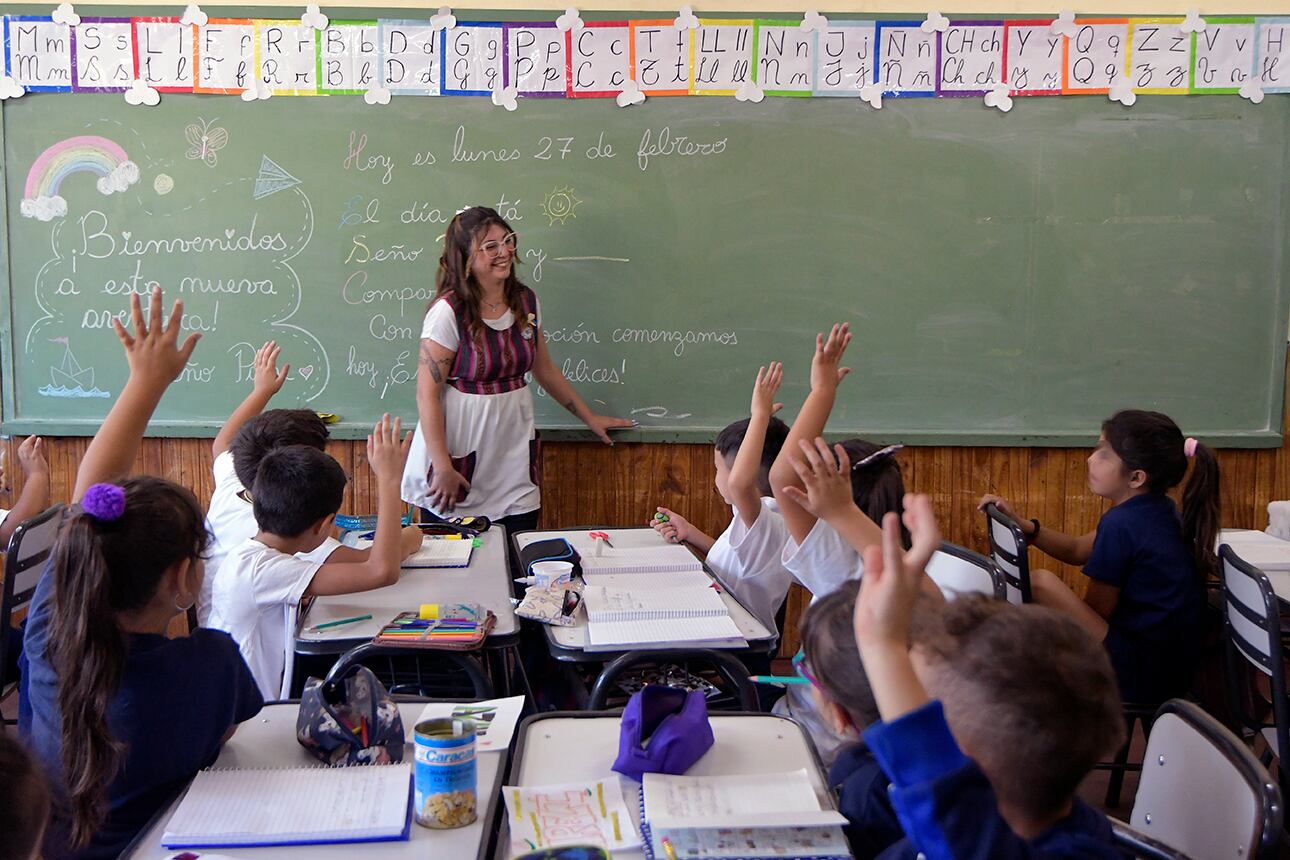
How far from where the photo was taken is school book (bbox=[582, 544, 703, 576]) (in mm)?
2770

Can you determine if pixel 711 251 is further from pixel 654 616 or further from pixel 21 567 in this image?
pixel 21 567

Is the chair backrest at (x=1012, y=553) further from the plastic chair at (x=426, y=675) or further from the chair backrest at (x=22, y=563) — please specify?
the chair backrest at (x=22, y=563)

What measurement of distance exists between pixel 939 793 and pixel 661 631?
4.10 ft

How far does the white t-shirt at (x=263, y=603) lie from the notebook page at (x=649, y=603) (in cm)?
63

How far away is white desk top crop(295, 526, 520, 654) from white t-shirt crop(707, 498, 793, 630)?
1.90 ft

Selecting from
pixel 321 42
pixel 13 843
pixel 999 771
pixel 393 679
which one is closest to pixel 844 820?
pixel 999 771

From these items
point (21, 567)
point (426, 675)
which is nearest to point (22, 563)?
point (21, 567)

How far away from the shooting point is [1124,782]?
3.30 meters

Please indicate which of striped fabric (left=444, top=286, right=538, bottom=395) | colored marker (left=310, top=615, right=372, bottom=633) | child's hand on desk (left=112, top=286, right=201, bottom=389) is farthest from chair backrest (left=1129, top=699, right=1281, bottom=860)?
striped fabric (left=444, top=286, right=538, bottom=395)

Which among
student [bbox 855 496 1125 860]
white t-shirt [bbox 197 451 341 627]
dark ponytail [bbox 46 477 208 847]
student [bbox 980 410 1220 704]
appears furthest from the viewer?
student [bbox 980 410 1220 704]

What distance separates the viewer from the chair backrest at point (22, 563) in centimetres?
264

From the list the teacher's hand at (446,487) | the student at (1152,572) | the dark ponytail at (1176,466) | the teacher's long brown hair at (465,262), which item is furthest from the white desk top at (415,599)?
the dark ponytail at (1176,466)

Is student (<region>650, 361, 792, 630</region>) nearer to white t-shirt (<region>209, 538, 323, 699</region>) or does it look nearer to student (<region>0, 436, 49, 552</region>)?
white t-shirt (<region>209, 538, 323, 699</region>)

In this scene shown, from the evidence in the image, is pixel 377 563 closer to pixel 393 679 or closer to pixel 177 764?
pixel 393 679
